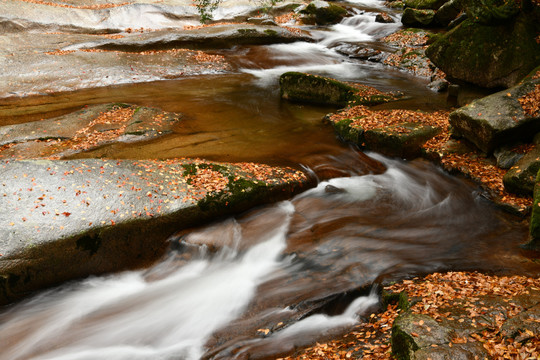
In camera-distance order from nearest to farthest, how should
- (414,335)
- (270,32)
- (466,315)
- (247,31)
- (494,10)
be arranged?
(414,335)
(466,315)
(494,10)
(247,31)
(270,32)

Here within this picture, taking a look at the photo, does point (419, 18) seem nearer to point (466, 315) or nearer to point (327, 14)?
point (327, 14)

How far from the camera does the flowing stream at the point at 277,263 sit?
16.6ft

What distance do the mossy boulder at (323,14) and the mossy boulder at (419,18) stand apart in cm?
569

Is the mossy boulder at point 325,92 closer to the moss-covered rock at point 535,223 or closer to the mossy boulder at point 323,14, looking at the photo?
the moss-covered rock at point 535,223

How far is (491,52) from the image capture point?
9.88 m

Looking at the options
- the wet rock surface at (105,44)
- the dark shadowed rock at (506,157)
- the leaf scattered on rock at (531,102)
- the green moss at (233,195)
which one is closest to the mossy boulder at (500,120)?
the leaf scattered on rock at (531,102)

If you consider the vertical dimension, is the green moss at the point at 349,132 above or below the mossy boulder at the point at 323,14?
below

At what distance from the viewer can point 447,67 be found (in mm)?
11172

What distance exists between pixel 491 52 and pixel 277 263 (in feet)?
28.7

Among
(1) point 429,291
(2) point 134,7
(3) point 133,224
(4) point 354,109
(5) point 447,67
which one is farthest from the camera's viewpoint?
(2) point 134,7

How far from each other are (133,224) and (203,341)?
90.3 inches

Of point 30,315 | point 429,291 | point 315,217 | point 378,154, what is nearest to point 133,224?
point 30,315

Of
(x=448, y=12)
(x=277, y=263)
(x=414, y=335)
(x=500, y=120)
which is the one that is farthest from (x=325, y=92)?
(x=448, y=12)

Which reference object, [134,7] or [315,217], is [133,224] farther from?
[134,7]
